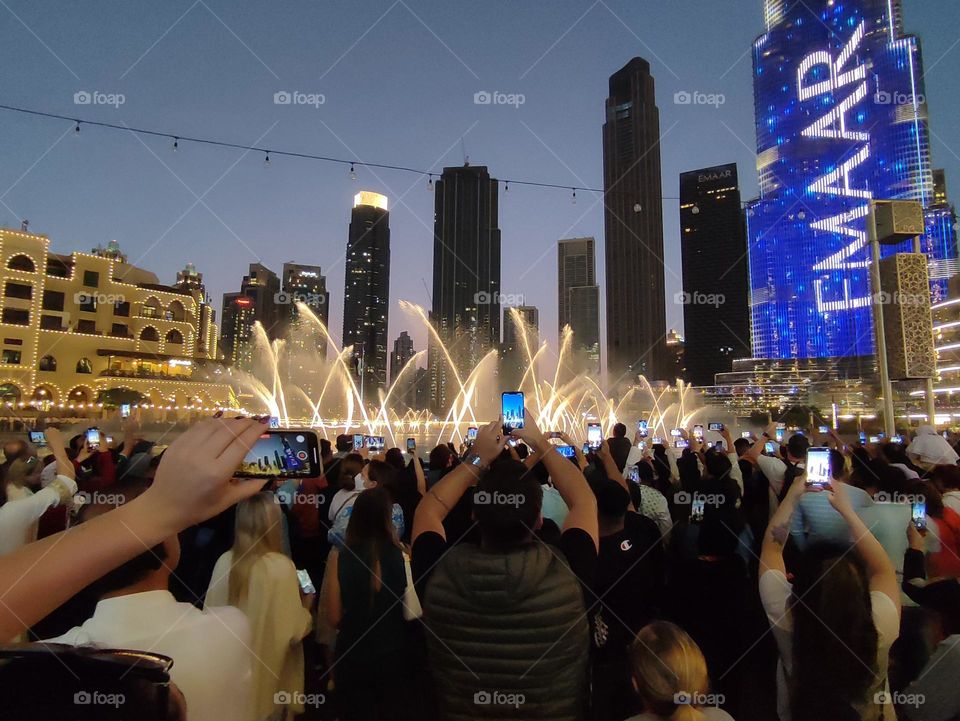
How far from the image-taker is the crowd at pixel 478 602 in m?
1.17

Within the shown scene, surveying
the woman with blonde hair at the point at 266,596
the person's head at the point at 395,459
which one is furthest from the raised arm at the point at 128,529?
the person's head at the point at 395,459

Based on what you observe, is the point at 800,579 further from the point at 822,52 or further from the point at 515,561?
the point at 822,52

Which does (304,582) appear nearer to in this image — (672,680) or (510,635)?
(510,635)

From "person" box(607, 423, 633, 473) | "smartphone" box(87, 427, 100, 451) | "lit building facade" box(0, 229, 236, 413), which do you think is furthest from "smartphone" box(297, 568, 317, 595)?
"lit building facade" box(0, 229, 236, 413)

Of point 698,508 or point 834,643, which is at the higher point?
point 698,508

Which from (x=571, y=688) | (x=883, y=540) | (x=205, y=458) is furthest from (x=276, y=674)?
(x=883, y=540)

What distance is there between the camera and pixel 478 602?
7.74 feet

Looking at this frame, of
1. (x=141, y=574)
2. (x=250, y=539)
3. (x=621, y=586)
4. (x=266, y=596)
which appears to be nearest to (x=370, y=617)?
(x=266, y=596)

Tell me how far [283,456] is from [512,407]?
13.3 ft

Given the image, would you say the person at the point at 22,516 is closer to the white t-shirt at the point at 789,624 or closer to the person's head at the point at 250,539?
the person's head at the point at 250,539

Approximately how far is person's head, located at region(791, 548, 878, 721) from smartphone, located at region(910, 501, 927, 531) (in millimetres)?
2485

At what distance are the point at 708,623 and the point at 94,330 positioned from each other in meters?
60.7

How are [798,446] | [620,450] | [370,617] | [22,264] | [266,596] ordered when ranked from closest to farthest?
[266,596], [370,617], [798,446], [620,450], [22,264]

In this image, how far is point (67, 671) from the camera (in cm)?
93
